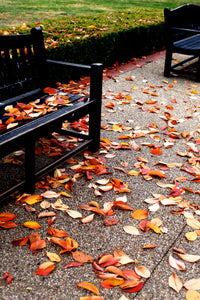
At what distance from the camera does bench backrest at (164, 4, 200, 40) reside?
228 inches

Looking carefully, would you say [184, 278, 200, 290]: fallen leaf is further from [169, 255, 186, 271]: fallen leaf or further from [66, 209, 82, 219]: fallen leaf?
[66, 209, 82, 219]: fallen leaf

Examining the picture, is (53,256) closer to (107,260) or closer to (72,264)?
(72,264)

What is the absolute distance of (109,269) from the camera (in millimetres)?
2070

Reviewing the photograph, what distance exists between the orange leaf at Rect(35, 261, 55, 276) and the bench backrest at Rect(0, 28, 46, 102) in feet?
5.43

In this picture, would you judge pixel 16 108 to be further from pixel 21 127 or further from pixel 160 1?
pixel 160 1

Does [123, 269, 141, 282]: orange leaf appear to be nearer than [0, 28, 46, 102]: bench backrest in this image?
Yes

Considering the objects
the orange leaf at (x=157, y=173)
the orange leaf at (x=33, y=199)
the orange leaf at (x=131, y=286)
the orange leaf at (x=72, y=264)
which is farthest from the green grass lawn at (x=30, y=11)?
the orange leaf at (x=131, y=286)

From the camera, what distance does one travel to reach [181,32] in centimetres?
592

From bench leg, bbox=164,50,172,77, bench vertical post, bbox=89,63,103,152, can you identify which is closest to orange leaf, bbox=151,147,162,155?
bench vertical post, bbox=89,63,103,152

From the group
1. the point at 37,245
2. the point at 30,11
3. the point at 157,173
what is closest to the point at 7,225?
the point at 37,245

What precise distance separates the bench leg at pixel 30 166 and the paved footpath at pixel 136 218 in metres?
0.16

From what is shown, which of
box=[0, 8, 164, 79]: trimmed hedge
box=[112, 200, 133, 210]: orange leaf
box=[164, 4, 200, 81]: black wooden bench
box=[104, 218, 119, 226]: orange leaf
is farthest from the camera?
box=[164, 4, 200, 81]: black wooden bench

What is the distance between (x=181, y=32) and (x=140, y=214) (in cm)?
434

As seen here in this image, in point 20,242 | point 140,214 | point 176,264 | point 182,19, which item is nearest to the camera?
point 176,264
